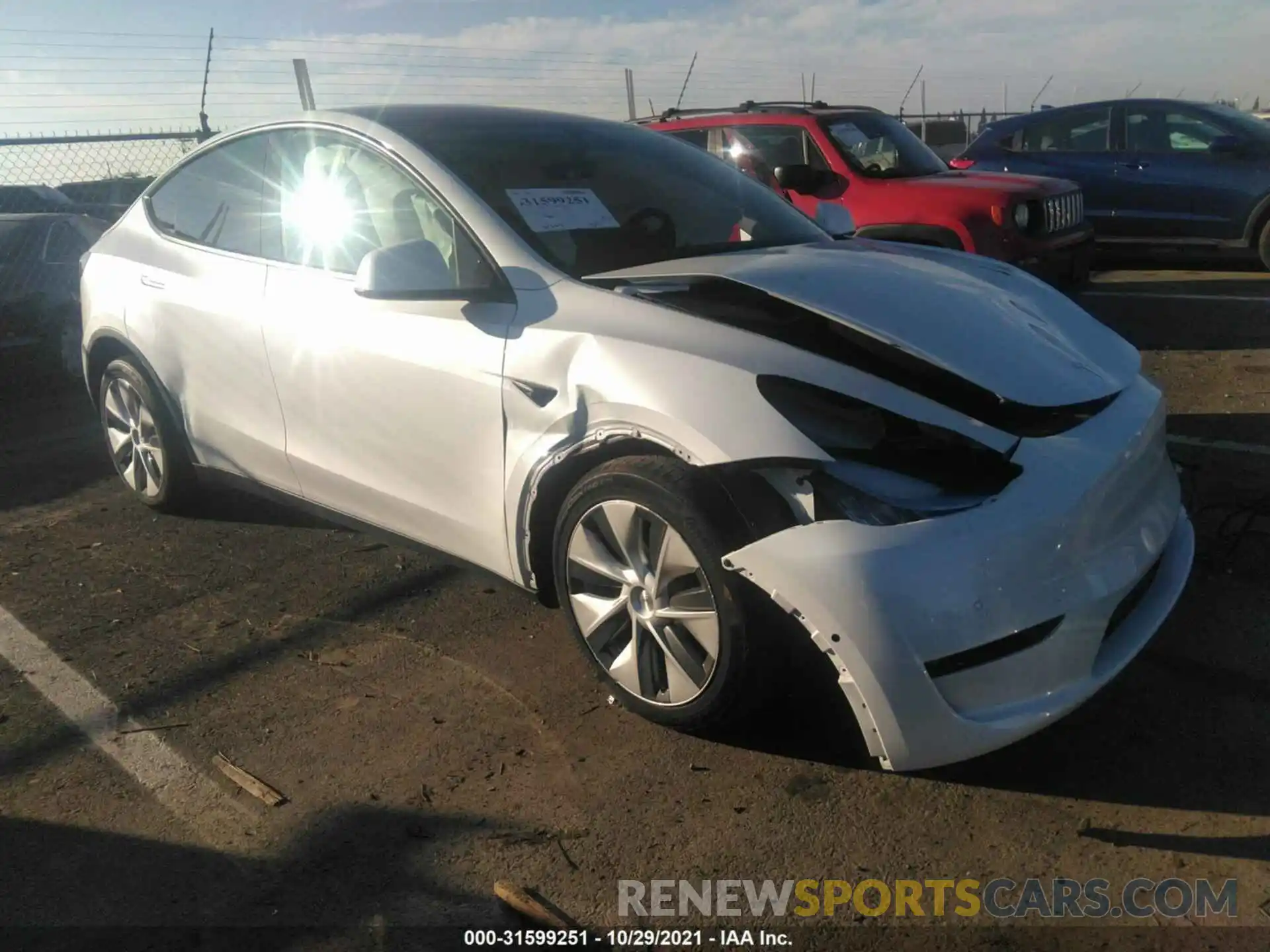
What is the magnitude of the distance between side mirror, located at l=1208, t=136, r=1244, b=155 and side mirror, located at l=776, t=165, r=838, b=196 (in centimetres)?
436

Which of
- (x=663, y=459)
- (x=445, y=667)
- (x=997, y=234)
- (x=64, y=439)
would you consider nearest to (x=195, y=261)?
(x=445, y=667)

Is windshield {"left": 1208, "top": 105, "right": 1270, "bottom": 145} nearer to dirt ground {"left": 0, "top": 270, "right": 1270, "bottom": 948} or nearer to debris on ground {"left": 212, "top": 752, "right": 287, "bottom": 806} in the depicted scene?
dirt ground {"left": 0, "top": 270, "right": 1270, "bottom": 948}

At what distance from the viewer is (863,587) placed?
2336mm

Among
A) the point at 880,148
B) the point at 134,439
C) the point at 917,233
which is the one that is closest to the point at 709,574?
the point at 134,439

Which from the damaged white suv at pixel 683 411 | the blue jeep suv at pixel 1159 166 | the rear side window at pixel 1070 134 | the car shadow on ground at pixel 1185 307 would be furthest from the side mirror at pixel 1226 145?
the damaged white suv at pixel 683 411

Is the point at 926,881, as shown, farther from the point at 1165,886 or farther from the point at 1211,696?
the point at 1211,696

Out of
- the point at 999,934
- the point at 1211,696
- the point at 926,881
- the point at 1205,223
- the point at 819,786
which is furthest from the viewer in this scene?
the point at 1205,223

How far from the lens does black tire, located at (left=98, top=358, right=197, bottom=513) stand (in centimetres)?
443

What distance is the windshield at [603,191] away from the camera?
3.36 metres

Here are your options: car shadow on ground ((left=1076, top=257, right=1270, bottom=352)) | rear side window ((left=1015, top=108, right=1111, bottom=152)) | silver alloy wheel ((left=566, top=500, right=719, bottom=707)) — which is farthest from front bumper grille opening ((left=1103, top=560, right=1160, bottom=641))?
rear side window ((left=1015, top=108, right=1111, bottom=152))

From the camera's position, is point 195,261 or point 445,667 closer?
point 445,667

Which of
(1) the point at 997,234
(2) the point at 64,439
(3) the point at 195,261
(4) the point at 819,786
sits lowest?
(2) the point at 64,439

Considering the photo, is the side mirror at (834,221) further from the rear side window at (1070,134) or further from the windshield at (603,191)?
the rear side window at (1070,134)

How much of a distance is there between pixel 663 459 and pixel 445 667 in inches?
44.4
